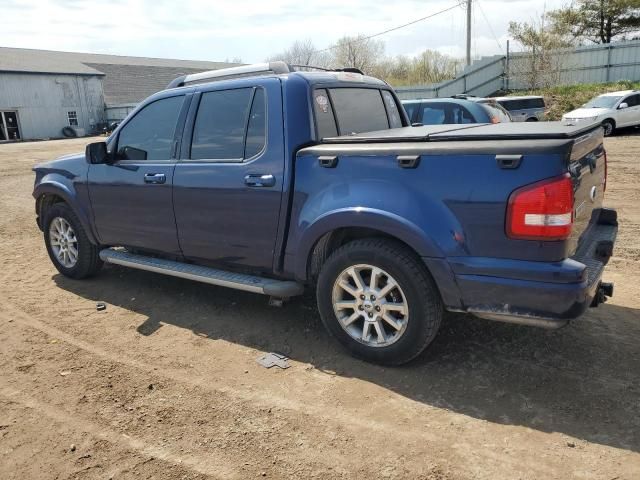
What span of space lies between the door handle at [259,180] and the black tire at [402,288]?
72cm

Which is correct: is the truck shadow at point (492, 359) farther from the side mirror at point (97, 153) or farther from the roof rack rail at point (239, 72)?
the roof rack rail at point (239, 72)

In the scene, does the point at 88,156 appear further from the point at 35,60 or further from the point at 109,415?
the point at 35,60

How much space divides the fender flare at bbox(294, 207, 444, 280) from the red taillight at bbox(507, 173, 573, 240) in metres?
0.51

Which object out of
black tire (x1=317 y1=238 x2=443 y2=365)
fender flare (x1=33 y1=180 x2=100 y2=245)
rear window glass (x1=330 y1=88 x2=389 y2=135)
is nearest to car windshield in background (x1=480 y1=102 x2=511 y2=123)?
rear window glass (x1=330 y1=88 x2=389 y2=135)

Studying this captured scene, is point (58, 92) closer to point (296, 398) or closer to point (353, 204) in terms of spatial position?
point (353, 204)

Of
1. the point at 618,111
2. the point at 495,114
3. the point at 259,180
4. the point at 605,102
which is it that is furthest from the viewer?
the point at 605,102

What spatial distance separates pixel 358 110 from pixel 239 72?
105cm

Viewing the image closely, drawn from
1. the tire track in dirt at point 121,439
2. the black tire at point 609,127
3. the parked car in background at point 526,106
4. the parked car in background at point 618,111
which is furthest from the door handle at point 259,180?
the parked car in background at point 526,106

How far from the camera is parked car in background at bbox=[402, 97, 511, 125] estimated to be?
1138cm

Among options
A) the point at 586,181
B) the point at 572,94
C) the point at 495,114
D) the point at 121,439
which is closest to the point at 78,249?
the point at 121,439

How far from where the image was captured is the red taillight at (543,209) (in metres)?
2.92

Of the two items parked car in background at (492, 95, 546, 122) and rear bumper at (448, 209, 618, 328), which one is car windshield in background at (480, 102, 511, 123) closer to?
rear bumper at (448, 209, 618, 328)

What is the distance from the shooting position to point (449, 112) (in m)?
11.6

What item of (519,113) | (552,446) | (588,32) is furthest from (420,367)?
(588,32)
